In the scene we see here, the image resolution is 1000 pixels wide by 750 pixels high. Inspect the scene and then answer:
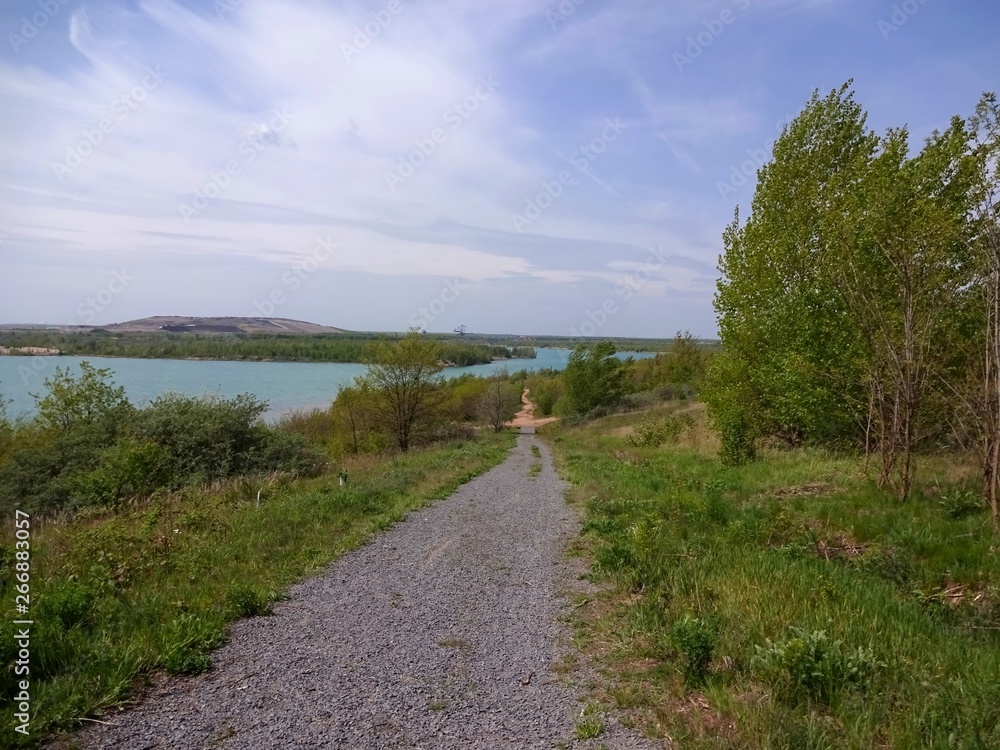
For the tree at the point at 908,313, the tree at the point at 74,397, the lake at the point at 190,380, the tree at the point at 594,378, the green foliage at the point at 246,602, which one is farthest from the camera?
the tree at the point at 594,378

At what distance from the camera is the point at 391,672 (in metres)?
4.29

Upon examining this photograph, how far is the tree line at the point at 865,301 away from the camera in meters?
8.45

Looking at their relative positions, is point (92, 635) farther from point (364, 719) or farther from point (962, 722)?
point (962, 722)

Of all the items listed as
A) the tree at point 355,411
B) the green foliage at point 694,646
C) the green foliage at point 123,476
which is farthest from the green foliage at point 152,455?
the green foliage at point 694,646

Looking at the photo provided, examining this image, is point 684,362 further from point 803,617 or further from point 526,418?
point 803,617

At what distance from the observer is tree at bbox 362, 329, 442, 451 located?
3278 cm

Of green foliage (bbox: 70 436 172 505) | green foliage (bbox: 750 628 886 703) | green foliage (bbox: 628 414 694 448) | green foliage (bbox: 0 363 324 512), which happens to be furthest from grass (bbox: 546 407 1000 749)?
green foliage (bbox: 628 414 694 448)

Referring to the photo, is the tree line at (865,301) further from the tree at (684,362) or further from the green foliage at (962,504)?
the tree at (684,362)

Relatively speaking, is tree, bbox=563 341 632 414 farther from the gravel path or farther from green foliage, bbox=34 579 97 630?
green foliage, bbox=34 579 97 630

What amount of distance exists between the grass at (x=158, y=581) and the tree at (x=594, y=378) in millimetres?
40655

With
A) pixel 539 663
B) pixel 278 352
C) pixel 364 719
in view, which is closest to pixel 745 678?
pixel 539 663

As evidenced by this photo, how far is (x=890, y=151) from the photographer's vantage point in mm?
13742

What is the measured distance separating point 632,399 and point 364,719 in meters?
50.4

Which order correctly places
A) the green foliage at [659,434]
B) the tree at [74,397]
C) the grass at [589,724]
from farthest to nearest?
the tree at [74,397]
the green foliage at [659,434]
the grass at [589,724]
